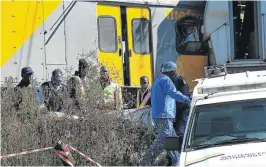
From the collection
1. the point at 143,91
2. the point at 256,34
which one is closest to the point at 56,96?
the point at 143,91


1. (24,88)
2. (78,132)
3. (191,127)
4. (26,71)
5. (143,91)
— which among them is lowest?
(78,132)

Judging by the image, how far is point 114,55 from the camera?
400 inches

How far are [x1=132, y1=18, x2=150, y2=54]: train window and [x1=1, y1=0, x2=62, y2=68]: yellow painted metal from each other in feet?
6.31

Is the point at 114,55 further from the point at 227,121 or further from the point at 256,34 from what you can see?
the point at 227,121

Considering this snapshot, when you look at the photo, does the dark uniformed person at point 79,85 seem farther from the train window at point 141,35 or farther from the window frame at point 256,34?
the window frame at point 256,34

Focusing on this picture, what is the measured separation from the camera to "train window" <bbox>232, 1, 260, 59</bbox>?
454 inches

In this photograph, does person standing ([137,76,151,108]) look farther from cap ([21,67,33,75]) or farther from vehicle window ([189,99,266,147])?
vehicle window ([189,99,266,147])

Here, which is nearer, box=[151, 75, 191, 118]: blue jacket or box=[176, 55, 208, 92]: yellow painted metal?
box=[151, 75, 191, 118]: blue jacket

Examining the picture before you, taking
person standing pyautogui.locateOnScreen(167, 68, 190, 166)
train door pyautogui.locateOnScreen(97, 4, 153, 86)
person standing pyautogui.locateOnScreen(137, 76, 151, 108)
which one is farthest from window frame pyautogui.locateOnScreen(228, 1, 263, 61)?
person standing pyautogui.locateOnScreen(167, 68, 190, 166)

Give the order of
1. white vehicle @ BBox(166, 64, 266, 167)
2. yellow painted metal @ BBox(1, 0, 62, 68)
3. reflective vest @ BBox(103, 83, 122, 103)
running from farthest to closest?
yellow painted metal @ BBox(1, 0, 62, 68) < reflective vest @ BBox(103, 83, 122, 103) < white vehicle @ BBox(166, 64, 266, 167)

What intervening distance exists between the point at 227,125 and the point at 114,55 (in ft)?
15.2

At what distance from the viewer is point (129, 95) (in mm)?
9641

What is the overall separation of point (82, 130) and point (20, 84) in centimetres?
130

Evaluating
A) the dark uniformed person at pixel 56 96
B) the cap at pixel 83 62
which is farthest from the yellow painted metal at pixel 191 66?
the dark uniformed person at pixel 56 96
